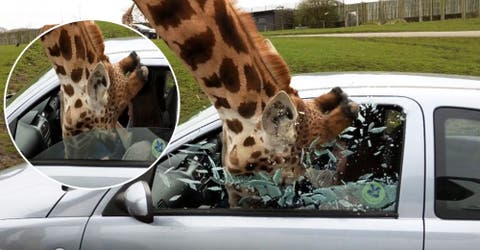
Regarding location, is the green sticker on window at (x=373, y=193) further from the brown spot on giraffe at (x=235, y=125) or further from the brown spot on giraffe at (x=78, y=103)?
the brown spot on giraffe at (x=78, y=103)

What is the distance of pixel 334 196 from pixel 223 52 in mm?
756

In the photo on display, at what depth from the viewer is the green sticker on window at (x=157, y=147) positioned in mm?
2846

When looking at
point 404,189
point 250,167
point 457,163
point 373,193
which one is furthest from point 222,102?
point 457,163

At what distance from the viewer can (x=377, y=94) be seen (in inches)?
109

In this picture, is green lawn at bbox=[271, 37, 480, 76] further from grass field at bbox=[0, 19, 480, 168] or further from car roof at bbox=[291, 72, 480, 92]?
car roof at bbox=[291, 72, 480, 92]

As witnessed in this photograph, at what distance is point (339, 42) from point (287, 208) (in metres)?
3.01

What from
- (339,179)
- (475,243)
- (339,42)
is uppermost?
(339,42)

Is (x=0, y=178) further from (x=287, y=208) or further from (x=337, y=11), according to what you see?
(x=337, y=11)

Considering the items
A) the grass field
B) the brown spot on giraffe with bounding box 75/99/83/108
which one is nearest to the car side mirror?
the brown spot on giraffe with bounding box 75/99/83/108

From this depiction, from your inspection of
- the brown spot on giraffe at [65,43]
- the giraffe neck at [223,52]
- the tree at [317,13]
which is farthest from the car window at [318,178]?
the tree at [317,13]

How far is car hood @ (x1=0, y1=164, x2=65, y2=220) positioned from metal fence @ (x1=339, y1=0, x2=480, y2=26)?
2596 millimetres

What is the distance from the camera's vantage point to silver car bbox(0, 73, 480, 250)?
2541 millimetres

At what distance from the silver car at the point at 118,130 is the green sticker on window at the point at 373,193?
853 mm

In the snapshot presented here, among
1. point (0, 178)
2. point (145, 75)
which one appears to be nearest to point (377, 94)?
point (145, 75)
